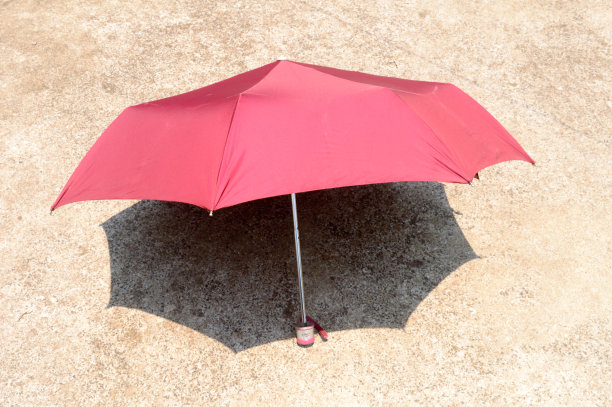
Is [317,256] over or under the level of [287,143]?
under

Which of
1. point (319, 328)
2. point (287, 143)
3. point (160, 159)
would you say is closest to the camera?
point (287, 143)

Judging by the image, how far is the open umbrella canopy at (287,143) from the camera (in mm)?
3387

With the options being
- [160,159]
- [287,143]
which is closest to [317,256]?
[287,143]

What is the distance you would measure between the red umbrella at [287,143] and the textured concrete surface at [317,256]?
1485 mm

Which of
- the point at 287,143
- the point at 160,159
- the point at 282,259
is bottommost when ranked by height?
the point at 282,259

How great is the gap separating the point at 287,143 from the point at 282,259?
1.79m

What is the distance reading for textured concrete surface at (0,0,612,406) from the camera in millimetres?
4180

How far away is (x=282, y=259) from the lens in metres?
5.02

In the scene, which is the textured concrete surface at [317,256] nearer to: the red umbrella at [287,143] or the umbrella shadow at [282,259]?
the umbrella shadow at [282,259]

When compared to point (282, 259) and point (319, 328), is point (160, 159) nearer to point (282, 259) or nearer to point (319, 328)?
point (282, 259)

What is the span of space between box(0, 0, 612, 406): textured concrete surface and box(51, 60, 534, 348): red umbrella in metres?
1.48

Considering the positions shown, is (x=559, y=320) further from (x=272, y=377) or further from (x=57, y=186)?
(x=57, y=186)

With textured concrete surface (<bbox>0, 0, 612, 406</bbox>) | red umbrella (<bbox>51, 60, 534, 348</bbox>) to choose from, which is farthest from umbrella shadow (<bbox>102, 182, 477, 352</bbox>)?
red umbrella (<bbox>51, 60, 534, 348</bbox>)

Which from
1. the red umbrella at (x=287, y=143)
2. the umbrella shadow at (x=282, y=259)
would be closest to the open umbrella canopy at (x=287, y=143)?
the red umbrella at (x=287, y=143)
